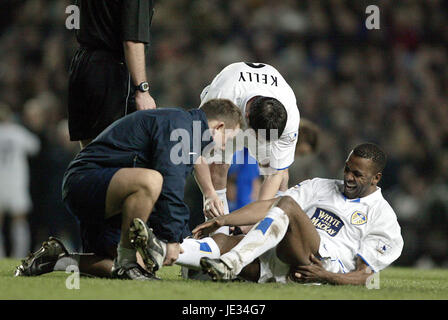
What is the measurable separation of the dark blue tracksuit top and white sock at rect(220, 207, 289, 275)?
1.14 ft

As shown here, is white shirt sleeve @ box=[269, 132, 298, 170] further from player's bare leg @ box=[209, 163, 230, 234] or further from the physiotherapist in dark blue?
the physiotherapist in dark blue

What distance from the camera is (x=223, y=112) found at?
14.7 feet

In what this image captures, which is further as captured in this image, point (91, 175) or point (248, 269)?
point (248, 269)

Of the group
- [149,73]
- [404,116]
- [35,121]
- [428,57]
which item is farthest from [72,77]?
[428,57]

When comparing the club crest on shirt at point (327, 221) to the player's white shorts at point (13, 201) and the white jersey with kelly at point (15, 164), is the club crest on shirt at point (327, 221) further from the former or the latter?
the player's white shorts at point (13, 201)

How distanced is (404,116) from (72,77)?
677 centimetres

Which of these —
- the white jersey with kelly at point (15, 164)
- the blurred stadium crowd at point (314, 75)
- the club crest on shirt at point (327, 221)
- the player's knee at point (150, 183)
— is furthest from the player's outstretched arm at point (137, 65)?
the white jersey with kelly at point (15, 164)

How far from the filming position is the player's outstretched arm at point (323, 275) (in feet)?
14.6

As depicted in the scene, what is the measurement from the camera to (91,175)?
4270mm

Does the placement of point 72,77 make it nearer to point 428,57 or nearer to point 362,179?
point 362,179

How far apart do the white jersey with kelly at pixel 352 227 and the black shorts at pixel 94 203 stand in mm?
1239

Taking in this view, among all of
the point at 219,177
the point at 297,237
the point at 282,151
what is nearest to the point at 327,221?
the point at 297,237
